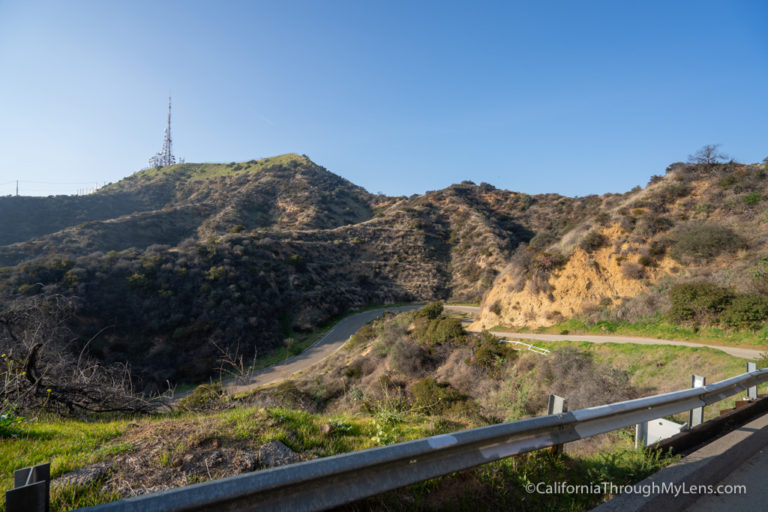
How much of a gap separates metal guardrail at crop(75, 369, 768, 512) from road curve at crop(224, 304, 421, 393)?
1993cm

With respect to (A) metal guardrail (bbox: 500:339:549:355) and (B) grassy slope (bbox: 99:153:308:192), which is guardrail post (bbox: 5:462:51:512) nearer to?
(A) metal guardrail (bbox: 500:339:549:355)

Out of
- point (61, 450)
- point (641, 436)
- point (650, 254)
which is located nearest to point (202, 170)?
point (650, 254)

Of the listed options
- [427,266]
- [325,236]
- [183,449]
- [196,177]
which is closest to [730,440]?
[183,449]

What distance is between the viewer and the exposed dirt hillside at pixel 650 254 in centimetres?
1555

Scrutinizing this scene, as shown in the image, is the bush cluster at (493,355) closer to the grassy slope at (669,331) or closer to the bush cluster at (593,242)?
the grassy slope at (669,331)

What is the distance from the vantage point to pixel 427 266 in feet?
159

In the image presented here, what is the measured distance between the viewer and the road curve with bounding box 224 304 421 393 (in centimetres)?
2465

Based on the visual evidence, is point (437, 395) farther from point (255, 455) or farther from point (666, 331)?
point (255, 455)

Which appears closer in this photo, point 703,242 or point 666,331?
point 666,331

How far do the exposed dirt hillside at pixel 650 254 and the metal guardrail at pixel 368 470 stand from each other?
54.0 feet

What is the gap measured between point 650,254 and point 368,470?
22160 millimetres

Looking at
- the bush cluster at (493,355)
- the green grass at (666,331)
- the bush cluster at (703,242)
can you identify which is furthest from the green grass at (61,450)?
the bush cluster at (703,242)

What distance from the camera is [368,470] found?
1872 mm

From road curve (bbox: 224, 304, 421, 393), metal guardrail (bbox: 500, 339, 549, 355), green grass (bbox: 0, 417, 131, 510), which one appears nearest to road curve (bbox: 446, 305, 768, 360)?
metal guardrail (bbox: 500, 339, 549, 355)
